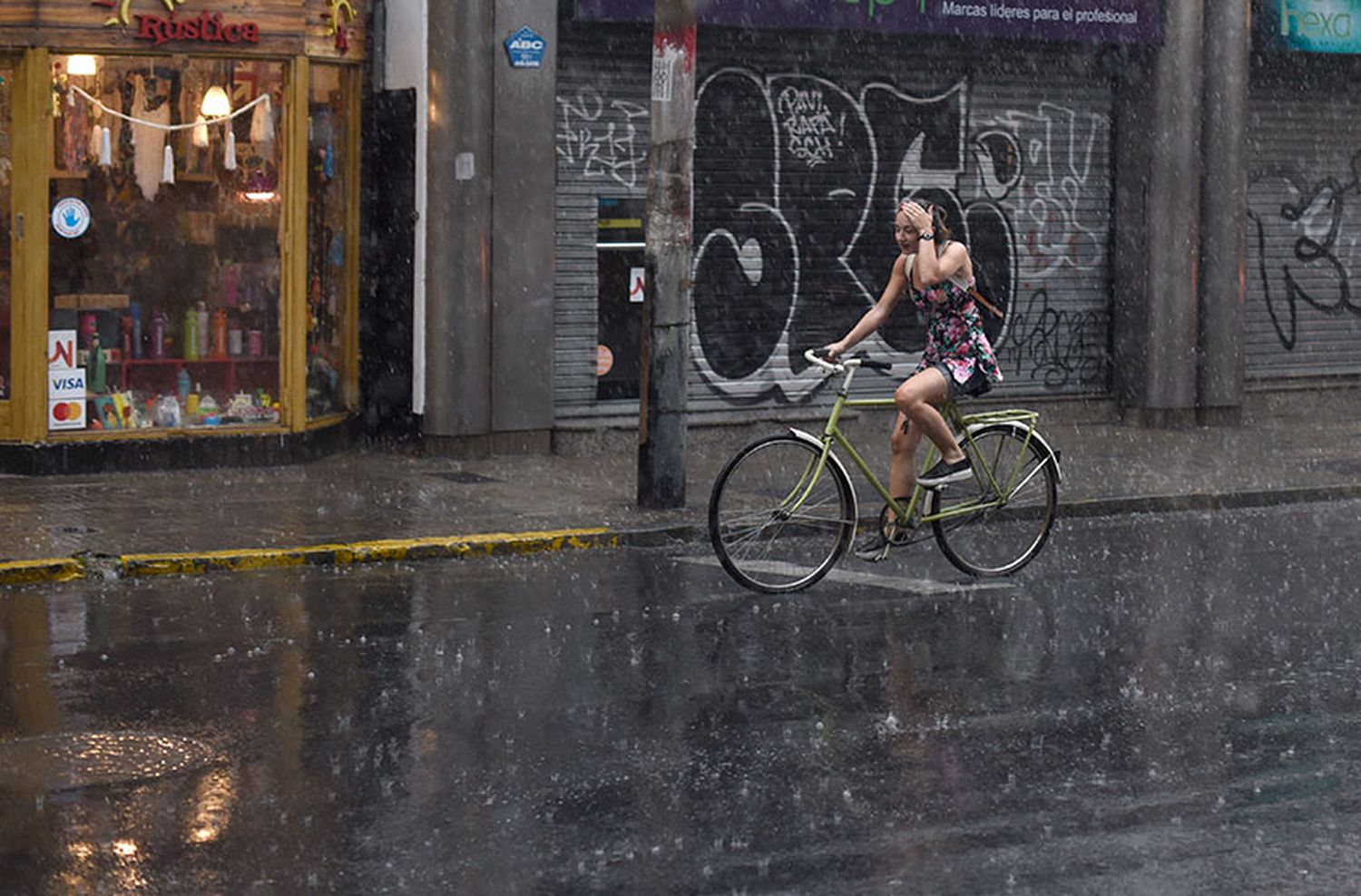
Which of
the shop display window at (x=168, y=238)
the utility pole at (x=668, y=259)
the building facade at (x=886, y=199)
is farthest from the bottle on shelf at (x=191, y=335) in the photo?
the utility pole at (x=668, y=259)

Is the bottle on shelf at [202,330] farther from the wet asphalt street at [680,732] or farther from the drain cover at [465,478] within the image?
the wet asphalt street at [680,732]

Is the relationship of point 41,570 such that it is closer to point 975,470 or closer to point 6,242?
point 6,242

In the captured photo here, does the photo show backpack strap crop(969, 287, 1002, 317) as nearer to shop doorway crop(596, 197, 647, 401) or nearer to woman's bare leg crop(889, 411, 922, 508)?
woman's bare leg crop(889, 411, 922, 508)

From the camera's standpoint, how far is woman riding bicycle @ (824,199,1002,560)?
1083cm

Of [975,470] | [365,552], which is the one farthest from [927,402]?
[365,552]

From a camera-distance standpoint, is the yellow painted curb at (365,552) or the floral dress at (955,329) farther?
the yellow painted curb at (365,552)

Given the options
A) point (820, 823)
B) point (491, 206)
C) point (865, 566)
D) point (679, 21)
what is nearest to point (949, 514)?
point (865, 566)

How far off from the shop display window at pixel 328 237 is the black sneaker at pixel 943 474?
18.9 feet

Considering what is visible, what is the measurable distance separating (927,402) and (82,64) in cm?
629

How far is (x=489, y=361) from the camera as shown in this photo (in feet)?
51.9

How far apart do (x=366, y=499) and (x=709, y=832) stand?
24.2 ft

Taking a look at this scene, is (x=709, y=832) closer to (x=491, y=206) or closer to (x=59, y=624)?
(x=59, y=624)

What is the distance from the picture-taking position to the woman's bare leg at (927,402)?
10805 millimetres

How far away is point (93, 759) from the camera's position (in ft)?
23.9
